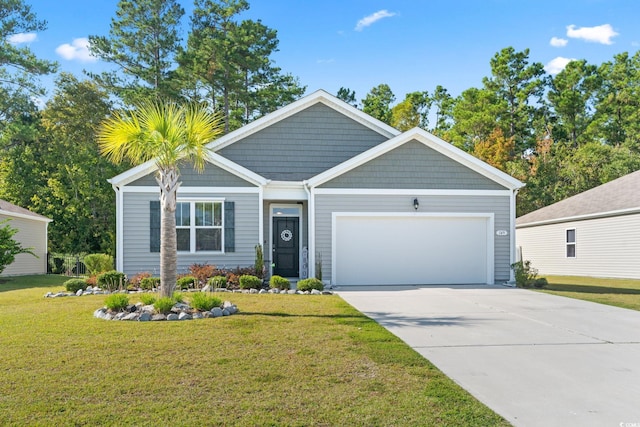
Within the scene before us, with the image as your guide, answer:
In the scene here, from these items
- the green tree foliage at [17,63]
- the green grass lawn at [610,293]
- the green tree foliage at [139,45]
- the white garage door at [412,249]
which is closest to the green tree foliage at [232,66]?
the green tree foliage at [139,45]

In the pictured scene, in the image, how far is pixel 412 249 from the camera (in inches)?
577

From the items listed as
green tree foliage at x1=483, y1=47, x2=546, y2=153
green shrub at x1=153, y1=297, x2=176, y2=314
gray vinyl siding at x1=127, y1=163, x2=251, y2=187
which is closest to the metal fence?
gray vinyl siding at x1=127, y1=163, x2=251, y2=187

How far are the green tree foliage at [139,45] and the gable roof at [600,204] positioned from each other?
22768mm

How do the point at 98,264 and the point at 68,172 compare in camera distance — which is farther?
the point at 68,172

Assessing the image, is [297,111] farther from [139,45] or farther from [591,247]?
[139,45]

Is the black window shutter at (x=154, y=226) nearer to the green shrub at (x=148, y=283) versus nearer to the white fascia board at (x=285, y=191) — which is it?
the green shrub at (x=148, y=283)

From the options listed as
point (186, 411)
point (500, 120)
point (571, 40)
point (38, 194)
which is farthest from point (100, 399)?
point (571, 40)

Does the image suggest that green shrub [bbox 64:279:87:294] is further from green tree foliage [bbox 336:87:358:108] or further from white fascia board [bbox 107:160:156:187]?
green tree foliage [bbox 336:87:358:108]

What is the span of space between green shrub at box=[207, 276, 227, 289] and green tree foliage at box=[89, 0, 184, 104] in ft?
68.5

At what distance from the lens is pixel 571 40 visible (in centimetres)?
3819

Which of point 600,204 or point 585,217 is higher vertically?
point 600,204

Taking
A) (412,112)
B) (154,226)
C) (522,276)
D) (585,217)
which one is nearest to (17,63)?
(154,226)

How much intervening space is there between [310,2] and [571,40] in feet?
94.6

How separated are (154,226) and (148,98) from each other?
677 inches
